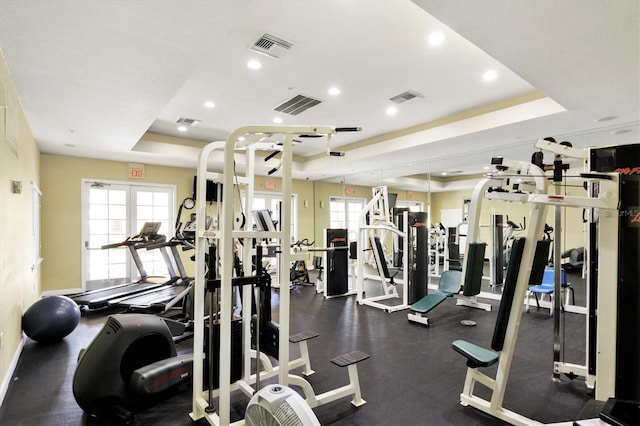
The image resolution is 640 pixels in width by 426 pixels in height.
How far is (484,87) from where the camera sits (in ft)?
13.3

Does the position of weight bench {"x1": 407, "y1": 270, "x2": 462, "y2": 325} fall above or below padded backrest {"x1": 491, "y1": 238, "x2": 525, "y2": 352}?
below

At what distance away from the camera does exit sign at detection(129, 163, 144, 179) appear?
6.77m

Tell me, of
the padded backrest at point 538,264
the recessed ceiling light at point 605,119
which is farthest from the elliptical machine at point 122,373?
the recessed ceiling light at point 605,119

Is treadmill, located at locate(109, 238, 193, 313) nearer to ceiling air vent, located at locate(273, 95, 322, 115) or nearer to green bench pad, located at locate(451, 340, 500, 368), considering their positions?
ceiling air vent, located at locate(273, 95, 322, 115)

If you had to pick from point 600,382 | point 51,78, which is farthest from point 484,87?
point 51,78

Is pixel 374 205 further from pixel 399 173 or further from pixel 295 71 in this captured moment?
pixel 295 71

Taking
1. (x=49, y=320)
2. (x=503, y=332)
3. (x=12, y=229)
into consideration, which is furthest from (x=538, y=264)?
(x=49, y=320)

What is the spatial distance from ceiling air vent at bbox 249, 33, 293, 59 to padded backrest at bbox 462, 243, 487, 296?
2.41m

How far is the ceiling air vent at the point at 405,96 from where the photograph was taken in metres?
4.21

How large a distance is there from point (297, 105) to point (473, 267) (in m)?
3.27

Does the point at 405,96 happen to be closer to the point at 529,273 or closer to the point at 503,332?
the point at 529,273

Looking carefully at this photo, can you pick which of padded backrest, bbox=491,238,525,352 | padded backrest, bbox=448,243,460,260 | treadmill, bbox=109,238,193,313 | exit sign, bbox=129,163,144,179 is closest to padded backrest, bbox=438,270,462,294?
padded backrest, bbox=491,238,525,352

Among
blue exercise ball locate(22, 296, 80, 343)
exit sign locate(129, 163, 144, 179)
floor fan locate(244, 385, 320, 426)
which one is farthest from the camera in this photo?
exit sign locate(129, 163, 144, 179)

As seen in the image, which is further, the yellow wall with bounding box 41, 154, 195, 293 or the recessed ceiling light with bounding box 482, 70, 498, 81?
the yellow wall with bounding box 41, 154, 195, 293
